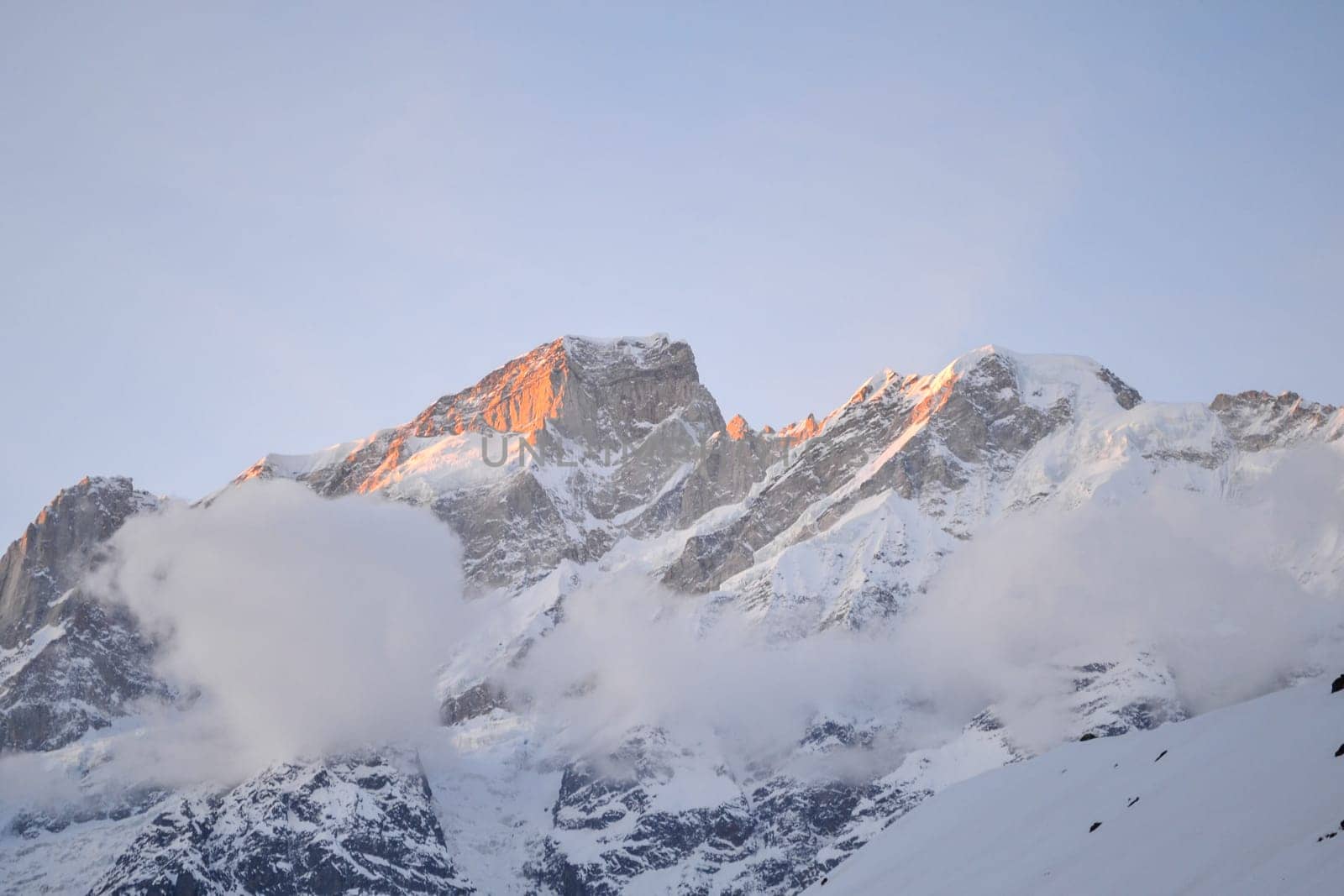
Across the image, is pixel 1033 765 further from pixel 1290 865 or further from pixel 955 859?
pixel 1290 865

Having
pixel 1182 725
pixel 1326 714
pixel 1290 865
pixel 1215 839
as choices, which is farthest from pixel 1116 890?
pixel 1182 725

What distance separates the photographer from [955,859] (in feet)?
224

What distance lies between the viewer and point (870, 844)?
9000cm

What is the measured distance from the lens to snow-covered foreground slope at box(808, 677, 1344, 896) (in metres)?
48.1

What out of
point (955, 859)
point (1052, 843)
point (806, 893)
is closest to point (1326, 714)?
point (1052, 843)

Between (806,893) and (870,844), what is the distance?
20.2 ft

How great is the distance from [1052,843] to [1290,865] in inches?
678

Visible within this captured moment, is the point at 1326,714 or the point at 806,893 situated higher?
the point at 1326,714

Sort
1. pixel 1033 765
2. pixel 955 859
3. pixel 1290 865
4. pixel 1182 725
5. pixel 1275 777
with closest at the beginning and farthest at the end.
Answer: pixel 1290 865 < pixel 1275 777 < pixel 955 859 < pixel 1182 725 < pixel 1033 765

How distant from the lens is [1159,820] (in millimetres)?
56188

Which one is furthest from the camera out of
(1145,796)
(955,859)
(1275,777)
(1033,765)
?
(1033,765)

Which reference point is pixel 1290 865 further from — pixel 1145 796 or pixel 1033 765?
pixel 1033 765

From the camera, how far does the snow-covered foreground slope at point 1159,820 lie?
158 feet

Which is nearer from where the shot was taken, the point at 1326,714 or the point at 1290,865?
the point at 1290,865
